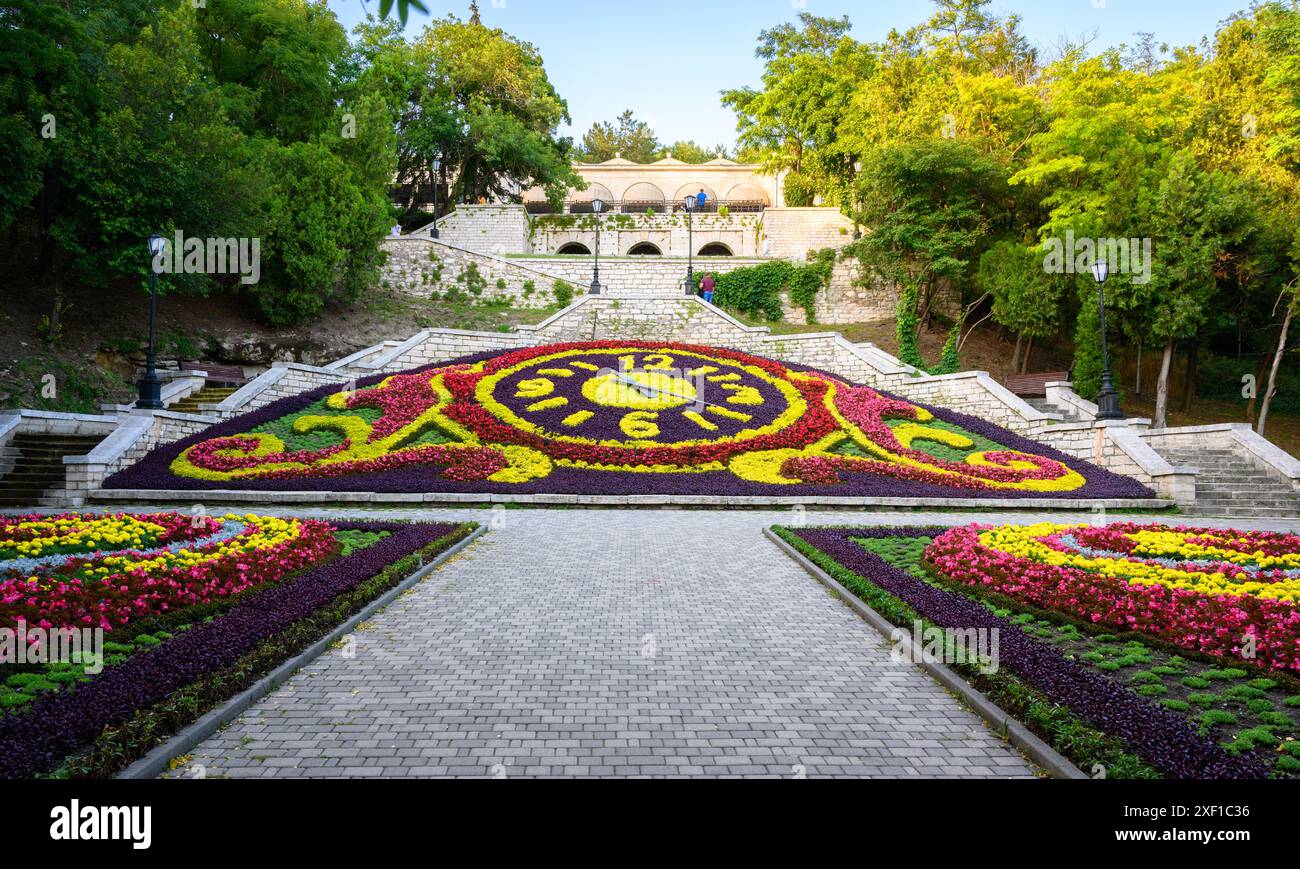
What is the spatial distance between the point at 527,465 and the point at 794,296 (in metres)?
21.2

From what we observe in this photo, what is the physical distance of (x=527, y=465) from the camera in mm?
13906

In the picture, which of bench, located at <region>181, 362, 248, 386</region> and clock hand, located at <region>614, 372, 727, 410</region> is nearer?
clock hand, located at <region>614, 372, 727, 410</region>

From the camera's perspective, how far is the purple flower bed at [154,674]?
338 cm

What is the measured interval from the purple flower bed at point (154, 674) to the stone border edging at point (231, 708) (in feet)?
1.02

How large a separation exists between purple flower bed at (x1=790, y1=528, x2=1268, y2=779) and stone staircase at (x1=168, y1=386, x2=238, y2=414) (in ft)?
52.7

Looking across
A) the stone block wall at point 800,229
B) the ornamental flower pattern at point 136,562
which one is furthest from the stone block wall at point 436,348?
the stone block wall at point 800,229

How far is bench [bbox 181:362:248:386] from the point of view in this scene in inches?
771

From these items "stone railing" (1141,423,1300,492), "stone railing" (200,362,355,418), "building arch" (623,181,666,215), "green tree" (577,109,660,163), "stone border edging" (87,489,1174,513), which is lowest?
"stone border edging" (87,489,1174,513)

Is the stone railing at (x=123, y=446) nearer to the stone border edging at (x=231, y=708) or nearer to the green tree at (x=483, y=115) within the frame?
the stone border edging at (x=231, y=708)

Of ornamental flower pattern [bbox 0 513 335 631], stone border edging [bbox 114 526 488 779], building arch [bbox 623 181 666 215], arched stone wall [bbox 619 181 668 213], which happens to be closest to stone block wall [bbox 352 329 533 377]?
ornamental flower pattern [bbox 0 513 335 631]

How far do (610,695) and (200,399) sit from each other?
16.9 meters

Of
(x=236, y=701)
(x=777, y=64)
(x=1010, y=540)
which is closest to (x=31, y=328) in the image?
(x=236, y=701)

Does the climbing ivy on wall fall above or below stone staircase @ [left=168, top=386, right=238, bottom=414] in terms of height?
above

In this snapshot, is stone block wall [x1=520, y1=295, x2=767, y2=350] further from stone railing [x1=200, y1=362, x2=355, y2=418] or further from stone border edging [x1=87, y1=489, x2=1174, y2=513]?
stone border edging [x1=87, y1=489, x2=1174, y2=513]
